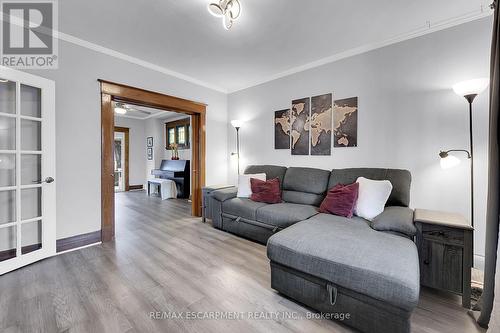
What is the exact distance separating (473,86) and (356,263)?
1.92m

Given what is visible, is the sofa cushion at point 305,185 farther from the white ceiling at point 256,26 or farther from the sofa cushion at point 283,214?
the white ceiling at point 256,26

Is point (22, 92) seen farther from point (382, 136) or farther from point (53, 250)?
point (382, 136)

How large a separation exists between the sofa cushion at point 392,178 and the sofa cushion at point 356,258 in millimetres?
752

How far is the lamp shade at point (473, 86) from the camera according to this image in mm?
1816

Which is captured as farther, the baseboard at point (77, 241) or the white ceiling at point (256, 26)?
the baseboard at point (77, 241)

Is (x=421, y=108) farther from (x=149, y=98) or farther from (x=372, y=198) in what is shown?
(x=149, y=98)

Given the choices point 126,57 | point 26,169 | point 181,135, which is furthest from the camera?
point 181,135

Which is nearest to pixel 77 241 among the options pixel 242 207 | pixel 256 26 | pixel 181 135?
pixel 242 207

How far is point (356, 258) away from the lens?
1388 mm

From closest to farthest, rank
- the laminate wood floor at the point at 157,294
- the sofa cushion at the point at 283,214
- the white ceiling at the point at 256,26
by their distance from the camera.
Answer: the laminate wood floor at the point at 157,294 → the white ceiling at the point at 256,26 → the sofa cushion at the point at 283,214

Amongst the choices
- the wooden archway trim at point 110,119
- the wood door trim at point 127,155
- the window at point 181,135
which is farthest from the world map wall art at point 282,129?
the wood door trim at point 127,155

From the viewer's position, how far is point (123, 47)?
281 cm

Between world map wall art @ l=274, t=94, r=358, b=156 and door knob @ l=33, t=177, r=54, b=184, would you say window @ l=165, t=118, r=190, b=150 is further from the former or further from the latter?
door knob @ l=33, t=177, r=54, b=184

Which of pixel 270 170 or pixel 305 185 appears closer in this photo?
pixel 305 185
